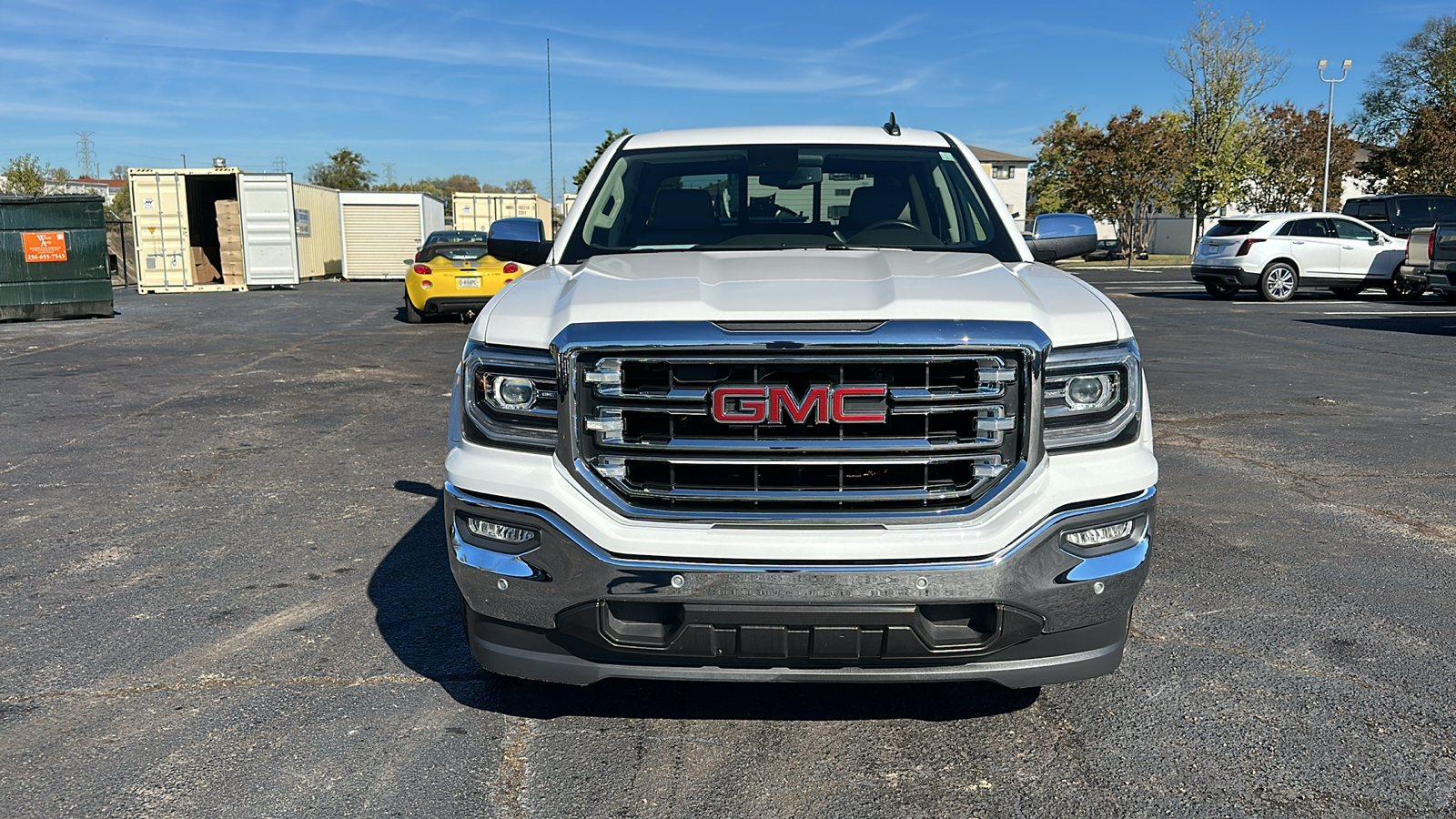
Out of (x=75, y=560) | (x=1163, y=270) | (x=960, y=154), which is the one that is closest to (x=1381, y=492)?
(x=960, y=154)

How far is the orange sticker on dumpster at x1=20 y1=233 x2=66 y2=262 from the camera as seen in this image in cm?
1941

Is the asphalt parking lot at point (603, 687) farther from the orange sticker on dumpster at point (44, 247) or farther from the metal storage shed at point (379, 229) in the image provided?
the metal storage shed at point (379, 229)

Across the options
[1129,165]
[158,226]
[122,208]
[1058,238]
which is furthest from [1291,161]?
[122,208]

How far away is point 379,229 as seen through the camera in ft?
113

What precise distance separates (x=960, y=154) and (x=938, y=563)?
240 cm

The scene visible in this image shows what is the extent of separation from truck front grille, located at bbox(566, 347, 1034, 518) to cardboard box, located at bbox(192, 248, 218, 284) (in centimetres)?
3035

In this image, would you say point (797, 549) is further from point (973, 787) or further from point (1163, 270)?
point (1163, 270)

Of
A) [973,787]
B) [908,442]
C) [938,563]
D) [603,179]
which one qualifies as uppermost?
[603,179]

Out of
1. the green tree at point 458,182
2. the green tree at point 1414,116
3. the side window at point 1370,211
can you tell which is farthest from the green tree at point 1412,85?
the green tree at point 458,182

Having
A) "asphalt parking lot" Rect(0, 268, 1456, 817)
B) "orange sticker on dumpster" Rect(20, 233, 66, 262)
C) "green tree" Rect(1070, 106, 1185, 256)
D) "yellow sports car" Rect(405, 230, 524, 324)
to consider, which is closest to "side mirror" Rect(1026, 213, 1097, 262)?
"asphalt parking lot" Rect(0, 268, 1456, 817)

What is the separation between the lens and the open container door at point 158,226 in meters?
27.5

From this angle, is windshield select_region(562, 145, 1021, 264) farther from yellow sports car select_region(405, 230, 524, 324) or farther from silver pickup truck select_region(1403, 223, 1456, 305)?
silver pickup truck select_region(1403, 223, 1456, 305)

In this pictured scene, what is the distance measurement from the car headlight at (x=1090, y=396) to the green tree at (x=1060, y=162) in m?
38.7

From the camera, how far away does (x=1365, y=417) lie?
8.59 meters
